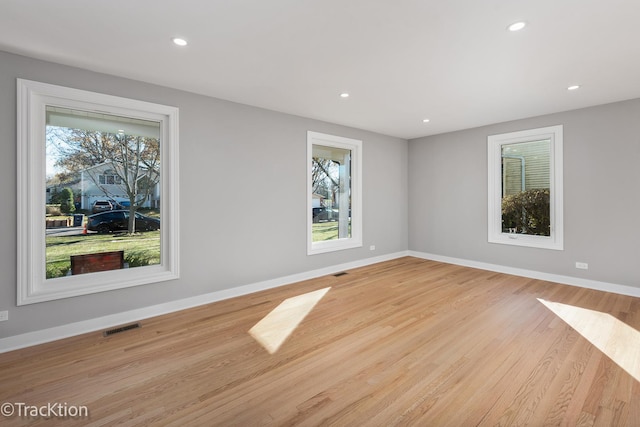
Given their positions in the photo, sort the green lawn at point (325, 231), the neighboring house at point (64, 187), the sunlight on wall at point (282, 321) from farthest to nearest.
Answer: the green lawn at point (325, 231) < the neighboring house at point (64, 187) < the sunlight on wall at point (282, 321)

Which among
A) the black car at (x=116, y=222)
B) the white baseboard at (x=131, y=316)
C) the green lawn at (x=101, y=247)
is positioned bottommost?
the white baseboard at (x=131, y=316)

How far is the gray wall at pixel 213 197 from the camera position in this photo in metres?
2.59

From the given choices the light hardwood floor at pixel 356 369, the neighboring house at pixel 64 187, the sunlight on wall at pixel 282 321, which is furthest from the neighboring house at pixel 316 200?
the neighboring house at pixel 64 187

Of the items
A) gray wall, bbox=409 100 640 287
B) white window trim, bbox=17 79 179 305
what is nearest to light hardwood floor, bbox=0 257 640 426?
white window trim, bbox=17 79 179 305

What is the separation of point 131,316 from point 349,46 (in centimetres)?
347

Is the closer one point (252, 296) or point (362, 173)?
point (252, 296)

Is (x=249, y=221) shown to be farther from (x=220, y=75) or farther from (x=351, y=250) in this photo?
(x=351, y=250)

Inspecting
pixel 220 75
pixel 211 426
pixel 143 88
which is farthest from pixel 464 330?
pixel 143 88

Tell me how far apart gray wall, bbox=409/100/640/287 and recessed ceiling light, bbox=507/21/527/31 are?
2.99 meters

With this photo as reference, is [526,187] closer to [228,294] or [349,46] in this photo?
[349,46]

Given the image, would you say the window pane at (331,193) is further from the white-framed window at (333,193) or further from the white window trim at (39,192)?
the white window trim at (39,192)

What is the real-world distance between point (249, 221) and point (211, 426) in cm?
264

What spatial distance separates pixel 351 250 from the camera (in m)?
5.44

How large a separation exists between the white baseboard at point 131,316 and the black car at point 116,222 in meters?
0.91
